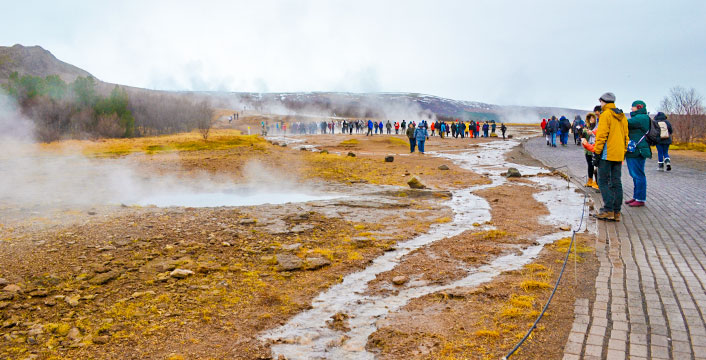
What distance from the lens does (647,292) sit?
431cm

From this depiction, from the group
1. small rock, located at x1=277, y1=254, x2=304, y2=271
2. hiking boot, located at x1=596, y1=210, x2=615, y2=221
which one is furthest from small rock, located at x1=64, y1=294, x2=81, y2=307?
hiking boot, located at x1=596, y1=210, x2=615, y2=221

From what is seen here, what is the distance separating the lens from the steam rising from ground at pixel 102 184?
35.4ft

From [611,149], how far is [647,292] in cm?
347

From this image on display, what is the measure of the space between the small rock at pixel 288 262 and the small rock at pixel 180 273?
1075 mm

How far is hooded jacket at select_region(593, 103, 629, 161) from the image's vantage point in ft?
23.4

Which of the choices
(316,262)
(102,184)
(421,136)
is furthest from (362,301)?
(421,136)

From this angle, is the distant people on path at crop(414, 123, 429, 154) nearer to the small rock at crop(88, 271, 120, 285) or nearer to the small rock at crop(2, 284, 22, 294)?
the small rock at crop(88, 271, 120, 285)

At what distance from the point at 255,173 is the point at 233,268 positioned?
10.3 meters

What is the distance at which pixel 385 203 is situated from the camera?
34.7 feet

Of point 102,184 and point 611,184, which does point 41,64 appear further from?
point 611,184

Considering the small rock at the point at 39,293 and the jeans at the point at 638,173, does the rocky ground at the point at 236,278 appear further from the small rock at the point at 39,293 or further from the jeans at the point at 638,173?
the jeans at the point at 638,173

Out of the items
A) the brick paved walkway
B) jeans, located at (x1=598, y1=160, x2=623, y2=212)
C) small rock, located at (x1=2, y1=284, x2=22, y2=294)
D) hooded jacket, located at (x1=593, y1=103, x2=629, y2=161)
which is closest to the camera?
the brick paved walkway

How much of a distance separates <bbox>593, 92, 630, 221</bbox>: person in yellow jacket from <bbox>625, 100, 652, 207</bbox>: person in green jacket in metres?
1.27

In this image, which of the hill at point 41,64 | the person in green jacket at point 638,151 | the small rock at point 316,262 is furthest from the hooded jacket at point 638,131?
the hill at point 41,64
